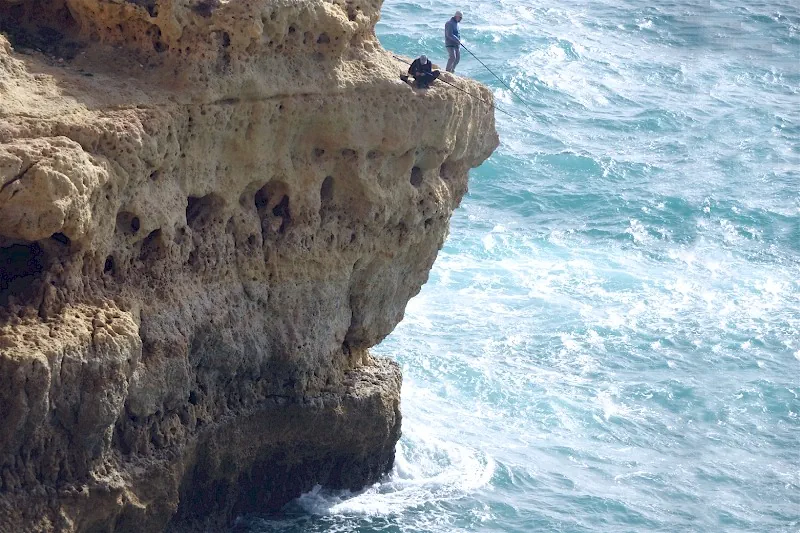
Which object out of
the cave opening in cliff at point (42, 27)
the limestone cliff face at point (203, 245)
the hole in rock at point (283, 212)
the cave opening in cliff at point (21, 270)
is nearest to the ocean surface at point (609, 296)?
the limestone cliff face at point (203, 245)

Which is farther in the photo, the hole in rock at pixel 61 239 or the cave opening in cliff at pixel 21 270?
the hole in rock at pixel 61 239

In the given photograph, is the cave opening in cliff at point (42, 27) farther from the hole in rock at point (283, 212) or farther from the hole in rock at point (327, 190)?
the hole in rock at point (327, 190)

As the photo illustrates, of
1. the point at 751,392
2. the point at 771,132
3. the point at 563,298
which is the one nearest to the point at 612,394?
the point at 751,392

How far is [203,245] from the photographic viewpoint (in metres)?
16.5

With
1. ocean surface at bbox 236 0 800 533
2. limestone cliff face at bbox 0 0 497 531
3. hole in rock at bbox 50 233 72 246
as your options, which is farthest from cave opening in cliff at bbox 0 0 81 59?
ocean surface at bbox 236 0 800 533

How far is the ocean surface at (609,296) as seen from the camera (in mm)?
20594

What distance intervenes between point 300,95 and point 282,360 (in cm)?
313

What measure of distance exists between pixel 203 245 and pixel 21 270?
2316 millimetres

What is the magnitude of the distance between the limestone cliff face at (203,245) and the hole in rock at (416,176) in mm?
22

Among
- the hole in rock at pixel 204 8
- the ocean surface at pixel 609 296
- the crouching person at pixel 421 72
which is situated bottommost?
the ocean surface at pixel 609 296

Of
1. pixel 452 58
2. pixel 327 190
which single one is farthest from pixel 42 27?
pixel 452 58

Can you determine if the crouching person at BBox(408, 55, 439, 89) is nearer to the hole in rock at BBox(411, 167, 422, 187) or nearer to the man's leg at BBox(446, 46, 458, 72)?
the hole in rock at BBox(411, 167, 422, 187)

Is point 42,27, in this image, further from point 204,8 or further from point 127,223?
point 127,223

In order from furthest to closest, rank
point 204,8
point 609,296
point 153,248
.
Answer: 1. point 609,296
2. point 204,8
3. point 153,248
